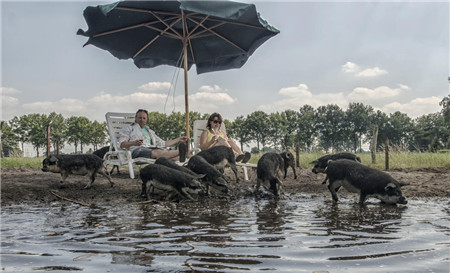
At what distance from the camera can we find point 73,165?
7.75m

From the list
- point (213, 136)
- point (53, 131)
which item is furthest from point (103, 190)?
point (53, 131)

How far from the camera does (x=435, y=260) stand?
105 inches

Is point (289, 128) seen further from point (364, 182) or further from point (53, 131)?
point (364, 182)

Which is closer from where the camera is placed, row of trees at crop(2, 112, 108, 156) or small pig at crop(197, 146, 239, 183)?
small pig at crop(197, 146, 239, 183)

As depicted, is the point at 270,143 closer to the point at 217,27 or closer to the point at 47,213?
the point at 217,27

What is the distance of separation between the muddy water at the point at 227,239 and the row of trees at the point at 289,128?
70780 mm

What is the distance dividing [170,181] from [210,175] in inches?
36.2

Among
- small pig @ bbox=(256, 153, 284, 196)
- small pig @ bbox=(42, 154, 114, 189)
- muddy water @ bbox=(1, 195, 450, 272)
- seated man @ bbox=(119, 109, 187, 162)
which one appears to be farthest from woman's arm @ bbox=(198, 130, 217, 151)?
muddy water @ bbox=(1, 195, 450, 272)

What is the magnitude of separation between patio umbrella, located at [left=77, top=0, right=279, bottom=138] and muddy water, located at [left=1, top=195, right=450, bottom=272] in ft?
15.6

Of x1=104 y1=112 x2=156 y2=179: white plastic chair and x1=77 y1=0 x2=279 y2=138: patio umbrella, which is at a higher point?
x1=77 y1=0 x2=279 y2=138: patio umbrella

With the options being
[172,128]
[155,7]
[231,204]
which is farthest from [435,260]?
[172,128]

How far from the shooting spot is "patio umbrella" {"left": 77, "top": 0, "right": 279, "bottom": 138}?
821cm

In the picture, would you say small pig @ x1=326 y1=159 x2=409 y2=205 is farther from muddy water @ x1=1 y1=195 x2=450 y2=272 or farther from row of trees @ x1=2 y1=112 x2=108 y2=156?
row of trees @ x1=2 y1=112 x2=108 y2=156

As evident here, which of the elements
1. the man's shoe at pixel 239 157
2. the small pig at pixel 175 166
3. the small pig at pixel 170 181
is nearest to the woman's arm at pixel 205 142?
the man's shoe at pixel 239 157
